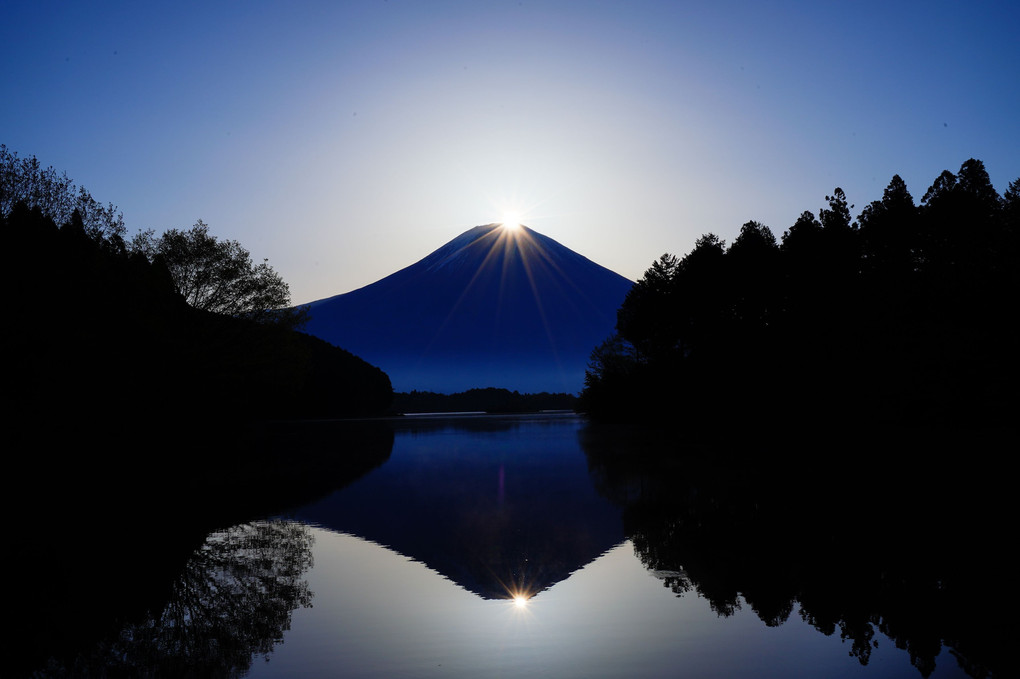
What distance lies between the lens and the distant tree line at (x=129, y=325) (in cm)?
2748

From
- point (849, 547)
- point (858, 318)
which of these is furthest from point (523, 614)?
point (858, 318)

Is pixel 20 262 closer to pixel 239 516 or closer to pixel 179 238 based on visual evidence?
pixel 239 516

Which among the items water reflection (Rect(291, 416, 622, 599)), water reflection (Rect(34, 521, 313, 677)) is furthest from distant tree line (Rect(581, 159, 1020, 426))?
water reflection (Rect(34, 521, 313, 677))

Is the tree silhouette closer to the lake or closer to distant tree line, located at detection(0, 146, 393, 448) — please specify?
distant tree line, located at detection(0, 146, 393, 448)

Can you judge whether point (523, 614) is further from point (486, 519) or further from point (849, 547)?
point (486, 519)

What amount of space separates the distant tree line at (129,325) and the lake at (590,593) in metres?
15.9

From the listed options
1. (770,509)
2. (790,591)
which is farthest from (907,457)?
(790,591)

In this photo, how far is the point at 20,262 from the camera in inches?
1106

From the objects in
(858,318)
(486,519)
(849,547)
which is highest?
(858,318)

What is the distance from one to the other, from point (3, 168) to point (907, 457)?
36.3 m

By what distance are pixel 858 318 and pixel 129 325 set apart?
35.6m

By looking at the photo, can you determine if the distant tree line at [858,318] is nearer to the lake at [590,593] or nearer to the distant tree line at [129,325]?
the lake at [590,593]

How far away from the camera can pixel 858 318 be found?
1678 inches

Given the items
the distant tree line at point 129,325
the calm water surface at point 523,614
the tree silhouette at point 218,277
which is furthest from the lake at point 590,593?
the tree silhouette at point 218,277
